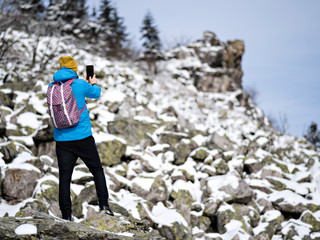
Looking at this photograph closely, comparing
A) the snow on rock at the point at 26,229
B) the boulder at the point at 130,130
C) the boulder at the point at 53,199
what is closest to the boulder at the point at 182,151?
the boulder at the point at 130,130

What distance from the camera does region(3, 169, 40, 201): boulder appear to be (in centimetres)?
469

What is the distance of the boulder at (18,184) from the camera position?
15.4 ft

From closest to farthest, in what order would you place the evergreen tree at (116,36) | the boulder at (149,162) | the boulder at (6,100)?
the boulder at (149,162) < the boulder at (6,100) < the evergreen tree at (116,36)

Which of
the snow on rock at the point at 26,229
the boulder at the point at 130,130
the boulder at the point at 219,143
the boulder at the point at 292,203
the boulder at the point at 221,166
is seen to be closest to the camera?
the snow on rock at the point at 26,229

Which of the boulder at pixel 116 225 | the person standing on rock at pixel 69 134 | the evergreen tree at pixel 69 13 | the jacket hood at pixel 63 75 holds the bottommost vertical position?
the boulder at pixel 116 225

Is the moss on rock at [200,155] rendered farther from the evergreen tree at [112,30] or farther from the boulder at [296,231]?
the evergreen tree at [112,30]

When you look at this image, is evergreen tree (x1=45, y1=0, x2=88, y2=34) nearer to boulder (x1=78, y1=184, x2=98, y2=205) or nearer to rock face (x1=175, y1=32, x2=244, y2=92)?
rock face (x1=175, y1=32, x2=244, y2=92)

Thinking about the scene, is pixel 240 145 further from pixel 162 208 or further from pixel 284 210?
pixel 162 208

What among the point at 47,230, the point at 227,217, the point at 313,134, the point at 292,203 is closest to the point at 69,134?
the point at 47,230

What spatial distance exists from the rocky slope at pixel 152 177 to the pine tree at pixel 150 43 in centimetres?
1628

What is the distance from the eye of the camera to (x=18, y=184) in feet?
15.7

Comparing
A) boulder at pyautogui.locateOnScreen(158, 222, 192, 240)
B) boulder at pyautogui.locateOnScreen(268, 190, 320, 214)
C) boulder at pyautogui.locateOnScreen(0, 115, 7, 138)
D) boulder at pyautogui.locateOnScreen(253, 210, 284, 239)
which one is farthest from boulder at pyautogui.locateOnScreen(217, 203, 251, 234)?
boulder at pyautogui.locateOnScreen(0, 115, 7, 138)

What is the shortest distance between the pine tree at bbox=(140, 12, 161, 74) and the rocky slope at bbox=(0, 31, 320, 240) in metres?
16.3

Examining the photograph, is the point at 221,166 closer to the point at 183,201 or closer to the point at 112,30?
the point at 183,201
